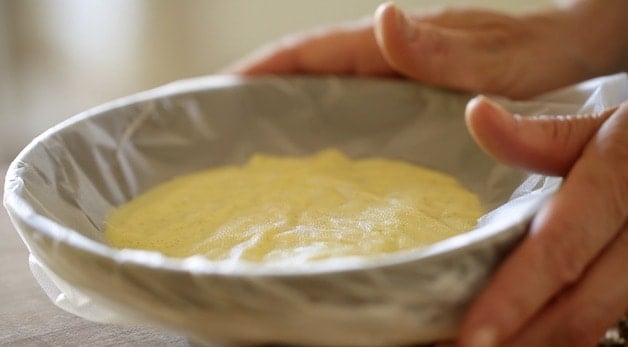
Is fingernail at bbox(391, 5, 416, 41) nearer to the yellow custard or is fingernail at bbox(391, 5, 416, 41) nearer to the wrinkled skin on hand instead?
the wrinkled skin on hand

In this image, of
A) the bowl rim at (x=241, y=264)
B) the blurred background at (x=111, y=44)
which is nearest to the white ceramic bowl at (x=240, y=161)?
the bowl rim at (x=241, y=264)

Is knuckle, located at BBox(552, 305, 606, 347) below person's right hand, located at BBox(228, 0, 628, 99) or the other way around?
below

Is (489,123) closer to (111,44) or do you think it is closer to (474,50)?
(474,50)

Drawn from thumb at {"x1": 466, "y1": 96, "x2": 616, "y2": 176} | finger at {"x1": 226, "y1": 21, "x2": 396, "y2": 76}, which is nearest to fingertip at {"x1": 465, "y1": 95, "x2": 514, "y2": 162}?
thumb at {"x1": 466, "y1": 96, "x2": 616, "y2": 176}

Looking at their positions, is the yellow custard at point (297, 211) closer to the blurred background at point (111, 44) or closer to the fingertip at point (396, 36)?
the fingertip at point (396, 36)

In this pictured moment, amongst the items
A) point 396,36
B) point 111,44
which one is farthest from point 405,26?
point 111,44

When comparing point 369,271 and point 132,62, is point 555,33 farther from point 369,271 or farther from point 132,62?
point 132,62
